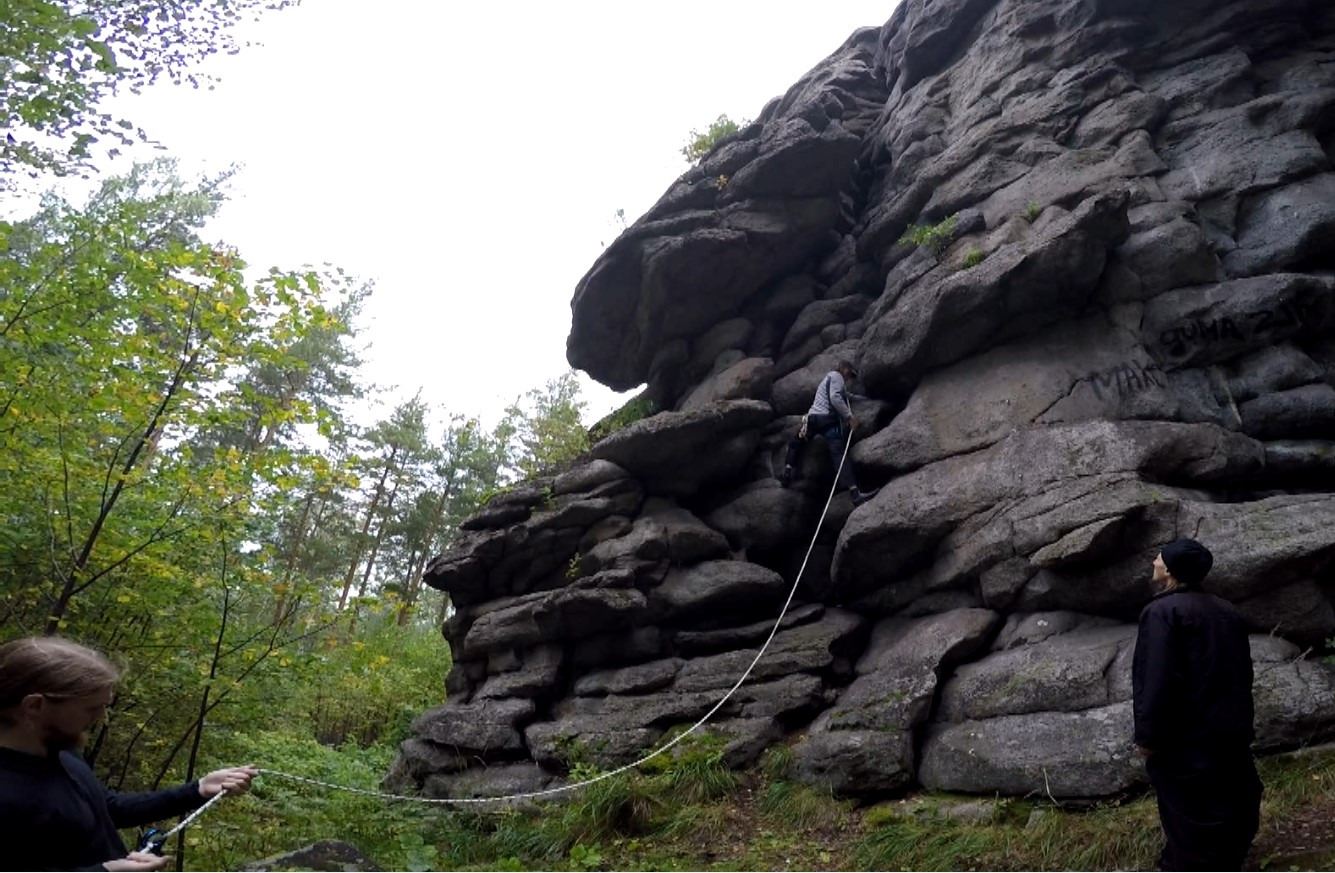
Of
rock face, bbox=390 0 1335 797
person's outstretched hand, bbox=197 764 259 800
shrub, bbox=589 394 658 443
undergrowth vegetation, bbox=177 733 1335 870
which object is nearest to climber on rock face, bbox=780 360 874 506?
rock face, bbox=390 0 1335 797

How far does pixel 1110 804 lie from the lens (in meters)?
6.37

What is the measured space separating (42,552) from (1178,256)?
1562 centimetres

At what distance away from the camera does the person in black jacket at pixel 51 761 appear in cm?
249

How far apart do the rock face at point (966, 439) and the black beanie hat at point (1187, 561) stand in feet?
7.84

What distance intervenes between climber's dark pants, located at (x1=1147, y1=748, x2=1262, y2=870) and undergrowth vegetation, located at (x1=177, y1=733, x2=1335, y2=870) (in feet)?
3.16

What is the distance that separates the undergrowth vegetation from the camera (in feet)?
19.6

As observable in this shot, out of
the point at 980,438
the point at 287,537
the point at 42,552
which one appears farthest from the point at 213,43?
the point at 287,537

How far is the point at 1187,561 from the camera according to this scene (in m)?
5.03

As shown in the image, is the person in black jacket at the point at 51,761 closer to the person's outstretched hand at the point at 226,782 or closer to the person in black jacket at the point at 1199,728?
the person's outstretched hand at the point at 226,782

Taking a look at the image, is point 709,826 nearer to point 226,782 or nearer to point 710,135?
point 226,782

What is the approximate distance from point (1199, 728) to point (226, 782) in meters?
5.43

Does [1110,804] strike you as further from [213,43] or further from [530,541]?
[213,43]

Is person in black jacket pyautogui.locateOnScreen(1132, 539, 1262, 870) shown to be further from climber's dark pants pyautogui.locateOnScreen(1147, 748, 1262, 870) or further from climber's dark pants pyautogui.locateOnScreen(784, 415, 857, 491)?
climber's dark pants pyautogui.locateOnScreen(784, 415, 857, 491)

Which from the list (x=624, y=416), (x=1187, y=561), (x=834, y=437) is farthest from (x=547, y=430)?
(x=1187, y=561)
